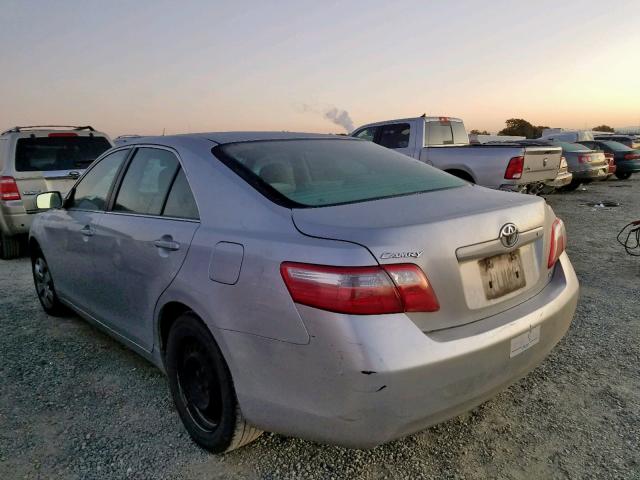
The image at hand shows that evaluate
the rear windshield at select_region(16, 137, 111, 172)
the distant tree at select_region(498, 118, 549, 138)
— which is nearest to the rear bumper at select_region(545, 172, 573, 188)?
the rear windshield at select_region(16, 137, 111, 172)

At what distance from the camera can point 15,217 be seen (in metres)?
7.00

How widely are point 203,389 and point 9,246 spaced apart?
6.32 metres

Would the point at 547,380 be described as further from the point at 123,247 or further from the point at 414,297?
the point at 123,247

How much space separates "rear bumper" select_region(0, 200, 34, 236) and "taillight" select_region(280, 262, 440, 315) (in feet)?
21.4

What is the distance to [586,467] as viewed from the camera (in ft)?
7.69

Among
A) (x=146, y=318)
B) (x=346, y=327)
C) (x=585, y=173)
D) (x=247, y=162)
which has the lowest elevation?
(x=585, y=173)

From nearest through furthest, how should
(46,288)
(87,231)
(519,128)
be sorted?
(87,231)
(46,288)
(519,128)

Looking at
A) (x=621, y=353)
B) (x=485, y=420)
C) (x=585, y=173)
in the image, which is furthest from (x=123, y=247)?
(x=585, y=173)

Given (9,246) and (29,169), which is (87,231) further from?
(9,246)

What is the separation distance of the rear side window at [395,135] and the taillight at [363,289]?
7953 mm

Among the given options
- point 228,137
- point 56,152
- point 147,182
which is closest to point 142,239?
point 147,182

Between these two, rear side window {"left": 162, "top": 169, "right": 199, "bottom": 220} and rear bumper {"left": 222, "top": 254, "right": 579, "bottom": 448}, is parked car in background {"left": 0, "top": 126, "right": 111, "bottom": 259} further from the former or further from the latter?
rear bumper {"left": 222, "top": 254, "right": 579, "bottom": 448}

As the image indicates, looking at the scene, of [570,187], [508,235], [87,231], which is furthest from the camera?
[570,187]

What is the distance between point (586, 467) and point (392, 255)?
4.89ft
